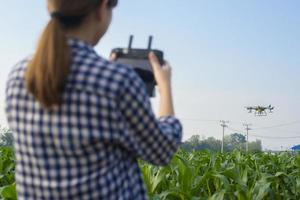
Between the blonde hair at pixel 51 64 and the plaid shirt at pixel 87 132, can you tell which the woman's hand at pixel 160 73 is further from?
the blonde hair at pixel 51 64

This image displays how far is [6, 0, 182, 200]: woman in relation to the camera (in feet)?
4.87

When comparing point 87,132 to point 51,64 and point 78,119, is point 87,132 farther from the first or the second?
point 51,64

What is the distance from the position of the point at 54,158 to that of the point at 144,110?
0.93ft

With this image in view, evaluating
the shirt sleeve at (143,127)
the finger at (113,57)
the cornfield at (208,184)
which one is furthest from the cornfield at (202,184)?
the shirt sleeve at (143,127)

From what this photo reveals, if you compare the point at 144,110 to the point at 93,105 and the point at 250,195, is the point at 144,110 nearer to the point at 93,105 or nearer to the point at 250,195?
the point at 93,105

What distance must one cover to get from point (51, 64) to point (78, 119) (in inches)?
6.5

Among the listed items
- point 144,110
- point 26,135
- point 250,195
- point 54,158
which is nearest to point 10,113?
point 26,135

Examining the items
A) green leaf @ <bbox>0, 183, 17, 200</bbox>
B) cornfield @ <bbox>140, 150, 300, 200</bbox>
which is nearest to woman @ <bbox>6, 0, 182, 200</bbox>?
green leaf @ <bbox>0, 183, 17, 200</bbox>

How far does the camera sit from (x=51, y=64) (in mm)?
1461

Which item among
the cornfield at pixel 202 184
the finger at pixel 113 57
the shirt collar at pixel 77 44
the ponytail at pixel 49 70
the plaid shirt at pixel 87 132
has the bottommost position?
the cornfield at pixel 202 184

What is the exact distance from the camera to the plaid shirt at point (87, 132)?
1.49 meters

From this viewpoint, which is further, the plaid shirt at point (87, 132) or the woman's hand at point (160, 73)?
the woman's hand at point (160, 73)

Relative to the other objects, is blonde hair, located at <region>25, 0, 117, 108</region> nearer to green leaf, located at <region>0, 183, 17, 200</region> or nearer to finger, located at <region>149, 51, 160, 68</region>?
finger, located at <region>149, 51, 160, 68</region>

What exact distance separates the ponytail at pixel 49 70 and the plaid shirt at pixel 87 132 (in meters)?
0.03
